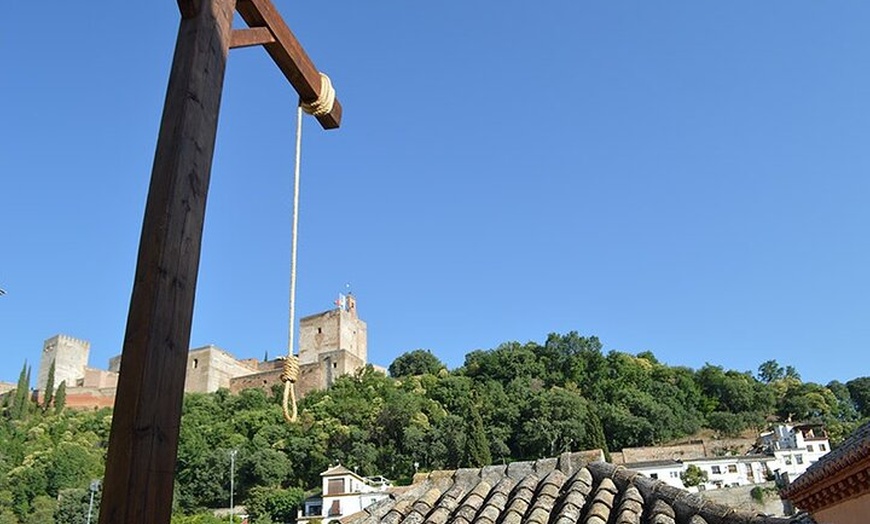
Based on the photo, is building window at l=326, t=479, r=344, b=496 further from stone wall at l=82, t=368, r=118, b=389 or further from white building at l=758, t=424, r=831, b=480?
stone wall at l=82, t=368, r=118, b=389

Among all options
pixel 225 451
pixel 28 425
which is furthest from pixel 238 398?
pixel 28 425

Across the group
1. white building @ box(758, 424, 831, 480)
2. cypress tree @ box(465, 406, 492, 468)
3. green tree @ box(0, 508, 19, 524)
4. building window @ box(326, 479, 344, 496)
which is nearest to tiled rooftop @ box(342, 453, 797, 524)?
building window @ box(326, 479, 344, 496)

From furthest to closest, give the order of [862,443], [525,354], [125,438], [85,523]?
1. [525,354]
2. [85,523]
3. [862,443]
4. [125,438]

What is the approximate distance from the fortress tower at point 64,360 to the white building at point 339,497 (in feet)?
120

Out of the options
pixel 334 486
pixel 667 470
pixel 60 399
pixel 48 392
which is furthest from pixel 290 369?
pixel 48 392

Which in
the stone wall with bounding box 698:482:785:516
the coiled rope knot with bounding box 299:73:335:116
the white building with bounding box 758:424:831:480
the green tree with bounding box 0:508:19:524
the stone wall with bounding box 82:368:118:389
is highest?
the stone wall with bounding box 82:368:118:389

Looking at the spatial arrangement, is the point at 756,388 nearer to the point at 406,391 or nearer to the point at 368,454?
the point at 406,391

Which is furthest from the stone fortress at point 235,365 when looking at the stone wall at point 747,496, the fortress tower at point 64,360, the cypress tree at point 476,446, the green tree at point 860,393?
the green tree at point 860,393

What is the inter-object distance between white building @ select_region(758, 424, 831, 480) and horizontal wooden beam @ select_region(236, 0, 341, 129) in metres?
45.9

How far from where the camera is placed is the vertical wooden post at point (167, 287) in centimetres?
129

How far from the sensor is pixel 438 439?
47.9m

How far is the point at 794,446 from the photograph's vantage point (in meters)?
44.9

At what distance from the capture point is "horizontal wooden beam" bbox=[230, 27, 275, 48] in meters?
1.91

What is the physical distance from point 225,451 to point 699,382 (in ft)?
130
